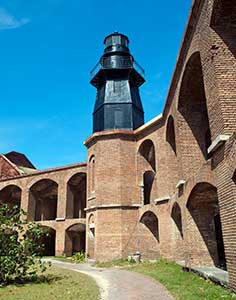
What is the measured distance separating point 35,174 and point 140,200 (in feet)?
32.4

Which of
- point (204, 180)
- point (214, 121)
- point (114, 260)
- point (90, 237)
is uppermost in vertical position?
point (214, 121)

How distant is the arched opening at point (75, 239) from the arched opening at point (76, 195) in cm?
Answer: 99

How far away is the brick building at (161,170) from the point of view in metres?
7.77

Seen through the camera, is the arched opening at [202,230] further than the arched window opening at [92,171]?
No

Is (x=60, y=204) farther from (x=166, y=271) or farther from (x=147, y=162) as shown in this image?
(x=166, y=271)

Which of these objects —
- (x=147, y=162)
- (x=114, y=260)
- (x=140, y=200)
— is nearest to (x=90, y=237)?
(x=114, y=260)

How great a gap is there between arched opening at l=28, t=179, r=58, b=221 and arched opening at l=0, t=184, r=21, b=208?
1947mm

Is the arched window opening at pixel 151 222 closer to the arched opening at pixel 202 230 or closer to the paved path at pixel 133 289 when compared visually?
the arched opening at pixel 202 230

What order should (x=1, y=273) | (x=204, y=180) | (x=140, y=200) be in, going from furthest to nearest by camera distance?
(x=140, y=200), (x=1, y=273), (x=204, y=180)

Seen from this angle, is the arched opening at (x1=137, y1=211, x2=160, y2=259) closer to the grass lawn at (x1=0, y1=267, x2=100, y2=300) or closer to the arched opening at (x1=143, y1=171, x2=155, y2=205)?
the arched opening at (x1=143, y1=171, x2=155, y2=205)

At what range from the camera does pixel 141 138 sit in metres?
18.7

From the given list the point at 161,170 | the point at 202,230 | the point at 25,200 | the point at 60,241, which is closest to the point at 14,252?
the point at 202,230

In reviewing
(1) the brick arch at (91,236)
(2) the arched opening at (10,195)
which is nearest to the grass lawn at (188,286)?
(1) the brick arch at (91,236)

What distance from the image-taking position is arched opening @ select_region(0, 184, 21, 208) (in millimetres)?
25892
